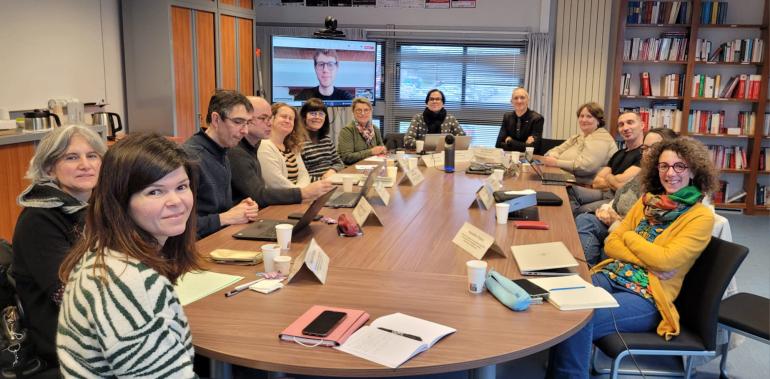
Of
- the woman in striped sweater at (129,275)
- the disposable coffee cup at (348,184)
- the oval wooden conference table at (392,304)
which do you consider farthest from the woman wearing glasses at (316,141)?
the woman in striped sweater at (129,275)

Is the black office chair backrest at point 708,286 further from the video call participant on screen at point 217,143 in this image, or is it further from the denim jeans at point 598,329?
the video call participant on screen at point 217,143

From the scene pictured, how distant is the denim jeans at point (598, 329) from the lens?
2201 mm

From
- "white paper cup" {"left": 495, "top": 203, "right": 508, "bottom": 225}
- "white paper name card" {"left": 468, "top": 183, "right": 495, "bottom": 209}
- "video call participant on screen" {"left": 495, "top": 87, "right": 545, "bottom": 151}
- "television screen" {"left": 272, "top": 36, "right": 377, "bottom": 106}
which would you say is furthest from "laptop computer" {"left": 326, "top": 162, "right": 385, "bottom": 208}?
"television screen" {"left": 272, "top": 36, "right": 377, "bottom": 106}

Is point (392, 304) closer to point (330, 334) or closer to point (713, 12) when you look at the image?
point (330, 334)

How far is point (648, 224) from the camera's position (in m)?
2.60

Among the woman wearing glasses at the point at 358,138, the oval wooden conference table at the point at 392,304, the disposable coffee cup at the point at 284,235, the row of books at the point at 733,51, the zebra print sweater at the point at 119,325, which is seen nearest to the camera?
the zebra print sweater at the point at 119,325

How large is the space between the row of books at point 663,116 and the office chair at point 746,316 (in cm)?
431

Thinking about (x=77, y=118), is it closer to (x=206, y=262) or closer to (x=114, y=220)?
(x=206, y=262)

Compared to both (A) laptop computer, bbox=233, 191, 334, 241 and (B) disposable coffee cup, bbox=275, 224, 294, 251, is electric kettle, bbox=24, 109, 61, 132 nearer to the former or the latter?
(A) laptop computer, bbox=233, 191, 334, 241

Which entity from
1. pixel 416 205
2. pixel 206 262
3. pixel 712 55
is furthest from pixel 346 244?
pixel 712 55

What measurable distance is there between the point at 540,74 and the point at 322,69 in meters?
2.46

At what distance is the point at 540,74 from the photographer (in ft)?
23.1

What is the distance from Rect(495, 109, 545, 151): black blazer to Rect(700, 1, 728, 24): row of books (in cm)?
203

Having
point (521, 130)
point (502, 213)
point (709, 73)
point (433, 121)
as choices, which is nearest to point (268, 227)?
point (502, 213)
